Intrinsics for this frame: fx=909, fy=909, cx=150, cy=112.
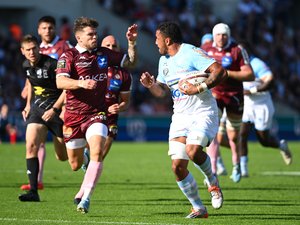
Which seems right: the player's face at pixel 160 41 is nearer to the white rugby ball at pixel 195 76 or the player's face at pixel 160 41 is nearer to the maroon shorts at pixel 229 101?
the white rugby ball at pixel 195 76

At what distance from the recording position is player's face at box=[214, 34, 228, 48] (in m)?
17.0

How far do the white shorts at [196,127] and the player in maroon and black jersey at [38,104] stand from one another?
256 centimetres

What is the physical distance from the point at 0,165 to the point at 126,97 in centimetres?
708

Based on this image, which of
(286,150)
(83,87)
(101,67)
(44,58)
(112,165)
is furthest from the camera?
(112,165)

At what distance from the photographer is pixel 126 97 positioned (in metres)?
15.0

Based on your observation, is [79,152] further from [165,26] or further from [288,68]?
[288,68]

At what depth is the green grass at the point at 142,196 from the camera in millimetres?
11617

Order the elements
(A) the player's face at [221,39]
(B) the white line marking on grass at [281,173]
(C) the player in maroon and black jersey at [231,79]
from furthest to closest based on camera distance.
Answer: (B) the white line marking on grass at [281,173] < (A) the player's face at [221,39] < (C) the player in maroon and black jersey at [231,79]

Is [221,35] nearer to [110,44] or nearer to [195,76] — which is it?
[110,44]

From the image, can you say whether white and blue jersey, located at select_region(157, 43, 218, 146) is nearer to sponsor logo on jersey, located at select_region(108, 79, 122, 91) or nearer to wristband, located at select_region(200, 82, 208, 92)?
wristband, located at select_region(200, 82, 208, 92)

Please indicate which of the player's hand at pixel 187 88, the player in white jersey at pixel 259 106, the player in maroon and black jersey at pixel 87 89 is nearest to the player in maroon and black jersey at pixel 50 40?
the player in maroon and black jersey at pixel 87 89

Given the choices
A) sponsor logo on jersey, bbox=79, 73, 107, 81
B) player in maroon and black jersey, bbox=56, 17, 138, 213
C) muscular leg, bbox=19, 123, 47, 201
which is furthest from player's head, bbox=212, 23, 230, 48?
sponsor logo on jersey, bbox=79, 73, 107, 81

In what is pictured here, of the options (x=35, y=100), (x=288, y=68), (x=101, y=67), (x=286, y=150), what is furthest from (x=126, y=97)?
(x=288, y=68)

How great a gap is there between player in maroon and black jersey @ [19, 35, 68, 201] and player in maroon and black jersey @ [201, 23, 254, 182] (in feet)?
12.1
